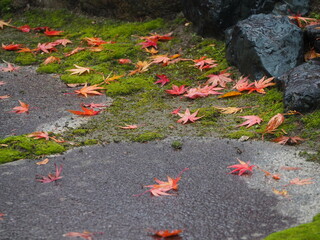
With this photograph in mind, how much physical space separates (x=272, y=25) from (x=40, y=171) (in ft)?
10.1

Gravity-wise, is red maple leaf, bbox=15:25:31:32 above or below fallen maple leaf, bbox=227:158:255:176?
below

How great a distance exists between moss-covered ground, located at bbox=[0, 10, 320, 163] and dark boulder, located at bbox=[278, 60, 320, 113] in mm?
85

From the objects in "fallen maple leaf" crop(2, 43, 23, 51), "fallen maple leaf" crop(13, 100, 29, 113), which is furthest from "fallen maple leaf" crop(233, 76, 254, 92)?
"fallen maple leaf" crop(2, 43, 23, 51)

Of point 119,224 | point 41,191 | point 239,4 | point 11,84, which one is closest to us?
point 119,224

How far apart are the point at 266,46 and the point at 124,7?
278 centimetres

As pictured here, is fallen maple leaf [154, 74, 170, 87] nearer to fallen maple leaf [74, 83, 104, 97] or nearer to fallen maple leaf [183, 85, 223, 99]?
fallen maple leaf [183, 85, 223, 99]

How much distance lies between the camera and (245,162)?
350 cm

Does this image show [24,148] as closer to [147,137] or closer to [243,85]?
[147,137]

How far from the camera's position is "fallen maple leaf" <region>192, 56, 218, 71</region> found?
18.0 feet

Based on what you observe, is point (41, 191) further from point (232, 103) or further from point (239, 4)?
point (239, 4)

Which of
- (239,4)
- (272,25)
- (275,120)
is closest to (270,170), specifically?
(275,120)

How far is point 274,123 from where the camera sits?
3965mm

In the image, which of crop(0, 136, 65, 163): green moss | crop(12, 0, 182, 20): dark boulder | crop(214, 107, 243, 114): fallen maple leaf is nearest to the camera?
crop(0, 136, 65, 163): green moss

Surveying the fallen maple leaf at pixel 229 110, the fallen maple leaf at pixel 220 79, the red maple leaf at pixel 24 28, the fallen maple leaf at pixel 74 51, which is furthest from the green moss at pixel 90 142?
the red maple leaf at pixel 24 28
